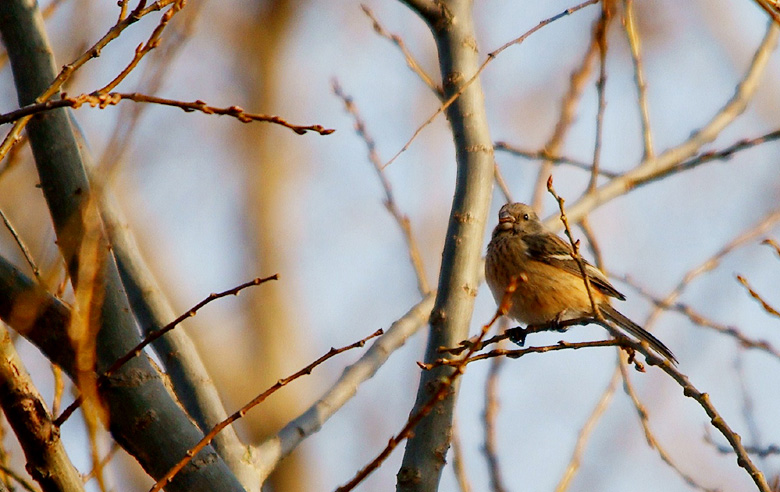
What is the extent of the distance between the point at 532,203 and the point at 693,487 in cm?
164

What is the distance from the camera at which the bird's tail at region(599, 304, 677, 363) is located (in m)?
4.63

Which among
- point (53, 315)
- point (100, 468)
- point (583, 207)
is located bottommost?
point (100, 468)

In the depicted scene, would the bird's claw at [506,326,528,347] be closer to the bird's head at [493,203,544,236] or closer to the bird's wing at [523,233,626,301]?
the bird's wing at [523,233,626,301]

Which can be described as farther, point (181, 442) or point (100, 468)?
point (181, 442)

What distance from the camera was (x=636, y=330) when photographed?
4938 mm

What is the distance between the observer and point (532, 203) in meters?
4.75

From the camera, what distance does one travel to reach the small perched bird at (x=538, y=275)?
5.52 metres

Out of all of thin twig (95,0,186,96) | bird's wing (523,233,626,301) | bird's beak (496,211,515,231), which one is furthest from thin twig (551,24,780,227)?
thin twig (95,0,186,96)

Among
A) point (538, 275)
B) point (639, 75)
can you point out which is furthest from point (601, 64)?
point (538, 275)

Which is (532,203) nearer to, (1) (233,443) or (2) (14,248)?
(1) (233,443)

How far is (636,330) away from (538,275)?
0.96m

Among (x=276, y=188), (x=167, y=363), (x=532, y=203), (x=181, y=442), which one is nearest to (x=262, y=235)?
(x=276, y=188)

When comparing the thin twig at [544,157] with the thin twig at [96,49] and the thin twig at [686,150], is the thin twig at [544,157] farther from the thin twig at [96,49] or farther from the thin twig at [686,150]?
the thin twig at [96,49]

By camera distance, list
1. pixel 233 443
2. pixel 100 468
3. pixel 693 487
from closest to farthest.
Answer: pixel 100 468, pixel 233 443, pixel 693 487
